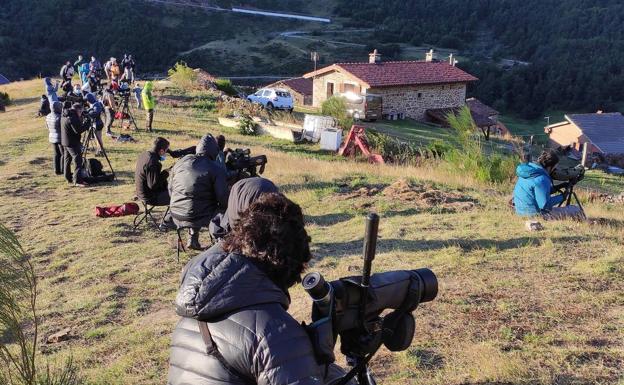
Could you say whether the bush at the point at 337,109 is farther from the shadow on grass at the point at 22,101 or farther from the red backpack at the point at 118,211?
the red backpack at the point at 118,211

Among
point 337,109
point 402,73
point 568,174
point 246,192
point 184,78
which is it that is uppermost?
point 402,73

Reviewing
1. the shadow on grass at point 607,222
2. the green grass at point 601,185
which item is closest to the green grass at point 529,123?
the green grass at point 601,185

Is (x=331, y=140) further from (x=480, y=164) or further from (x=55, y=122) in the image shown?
(x=55, y=122)

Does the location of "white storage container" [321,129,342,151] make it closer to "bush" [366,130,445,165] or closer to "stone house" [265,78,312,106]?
"bush" [366,130,445,165]

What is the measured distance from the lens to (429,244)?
684 centimetres

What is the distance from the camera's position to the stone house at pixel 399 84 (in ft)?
124

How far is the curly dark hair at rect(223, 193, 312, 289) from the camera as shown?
2.31 m

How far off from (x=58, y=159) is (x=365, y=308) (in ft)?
35.7

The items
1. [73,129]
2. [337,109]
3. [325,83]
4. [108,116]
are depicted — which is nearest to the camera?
[73,129]

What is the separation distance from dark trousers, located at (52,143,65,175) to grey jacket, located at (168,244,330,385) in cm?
1004

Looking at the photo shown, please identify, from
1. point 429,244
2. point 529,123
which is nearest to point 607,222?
point 429,244

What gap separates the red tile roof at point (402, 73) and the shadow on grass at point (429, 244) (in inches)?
1204

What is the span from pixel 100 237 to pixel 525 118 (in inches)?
2432

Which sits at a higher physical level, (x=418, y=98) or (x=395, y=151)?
(x=418, y=98)
